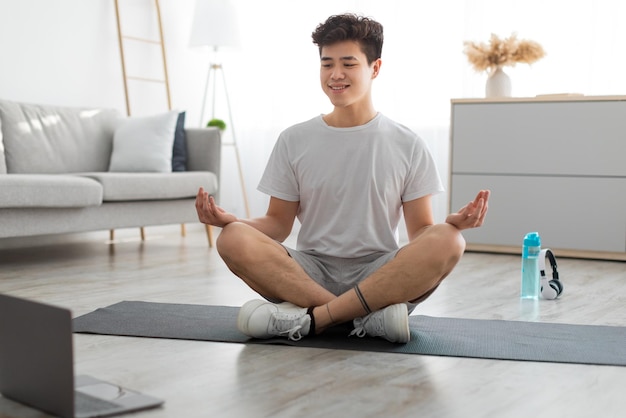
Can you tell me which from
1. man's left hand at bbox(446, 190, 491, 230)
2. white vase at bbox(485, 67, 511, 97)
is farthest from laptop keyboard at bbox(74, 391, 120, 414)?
white vase at bbox(485, 67, 511, 97)

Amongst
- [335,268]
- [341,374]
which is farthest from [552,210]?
[341,374]

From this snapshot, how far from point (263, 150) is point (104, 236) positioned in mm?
1339

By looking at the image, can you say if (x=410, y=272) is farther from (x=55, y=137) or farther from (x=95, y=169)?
(x=95, y=169)

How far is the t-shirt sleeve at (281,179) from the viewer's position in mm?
2404

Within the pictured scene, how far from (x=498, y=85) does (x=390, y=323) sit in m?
2.87

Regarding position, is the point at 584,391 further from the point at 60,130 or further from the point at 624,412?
the point at 60,130

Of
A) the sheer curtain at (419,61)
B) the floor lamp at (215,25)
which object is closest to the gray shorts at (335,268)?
the sheer curtain at (419,61)

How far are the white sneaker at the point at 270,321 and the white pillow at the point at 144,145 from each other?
99.7 inches

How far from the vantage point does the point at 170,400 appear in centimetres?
163

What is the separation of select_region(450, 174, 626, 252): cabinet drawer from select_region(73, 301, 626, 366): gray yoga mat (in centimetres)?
204

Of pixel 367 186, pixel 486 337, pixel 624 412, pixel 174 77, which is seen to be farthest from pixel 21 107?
pixel 624 412

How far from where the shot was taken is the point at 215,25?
17.7 feet

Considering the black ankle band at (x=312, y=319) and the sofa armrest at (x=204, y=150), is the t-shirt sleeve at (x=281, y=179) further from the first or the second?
the sofa armrest at (x=204, y=150)

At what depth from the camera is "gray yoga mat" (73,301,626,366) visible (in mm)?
2086
